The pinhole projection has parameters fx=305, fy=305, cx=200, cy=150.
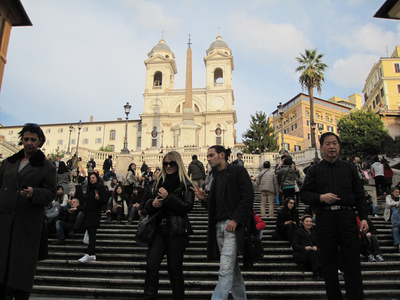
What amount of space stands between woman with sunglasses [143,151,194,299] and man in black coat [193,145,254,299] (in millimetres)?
279

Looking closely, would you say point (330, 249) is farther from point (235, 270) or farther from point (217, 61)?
point (217, 61)

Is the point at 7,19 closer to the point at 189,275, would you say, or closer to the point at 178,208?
the point at 189,275

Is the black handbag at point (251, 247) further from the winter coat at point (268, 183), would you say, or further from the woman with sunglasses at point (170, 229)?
the winter coat at point (268, 183)

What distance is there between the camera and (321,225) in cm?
362

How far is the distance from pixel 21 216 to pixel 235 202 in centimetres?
240

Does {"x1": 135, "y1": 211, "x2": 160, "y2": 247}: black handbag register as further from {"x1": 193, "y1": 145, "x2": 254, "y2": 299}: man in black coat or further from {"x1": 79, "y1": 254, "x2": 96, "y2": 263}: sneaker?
{"x1": 79, "y1": 254, "x2": 96, "y2": 263}: sneaker

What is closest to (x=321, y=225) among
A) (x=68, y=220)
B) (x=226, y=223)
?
(x=226, y=223)

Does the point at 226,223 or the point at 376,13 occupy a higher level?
the point at 376,13

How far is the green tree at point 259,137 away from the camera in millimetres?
43875

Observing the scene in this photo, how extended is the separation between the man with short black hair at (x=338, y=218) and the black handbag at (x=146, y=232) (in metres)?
1.95

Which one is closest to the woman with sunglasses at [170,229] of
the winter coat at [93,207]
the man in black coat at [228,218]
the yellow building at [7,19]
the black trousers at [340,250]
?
the man in black coat at [228,218]

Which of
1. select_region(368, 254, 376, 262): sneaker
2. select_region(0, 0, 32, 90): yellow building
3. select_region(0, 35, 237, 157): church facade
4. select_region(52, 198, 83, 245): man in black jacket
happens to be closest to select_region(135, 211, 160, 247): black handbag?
select_region(52, 198, 83, 245): man in black jacket

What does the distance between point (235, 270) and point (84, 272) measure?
3543 millimetres

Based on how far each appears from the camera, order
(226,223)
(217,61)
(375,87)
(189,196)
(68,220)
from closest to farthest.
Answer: (226,223) → (189,196) → (68,220) → (375,87) → (217,61)
